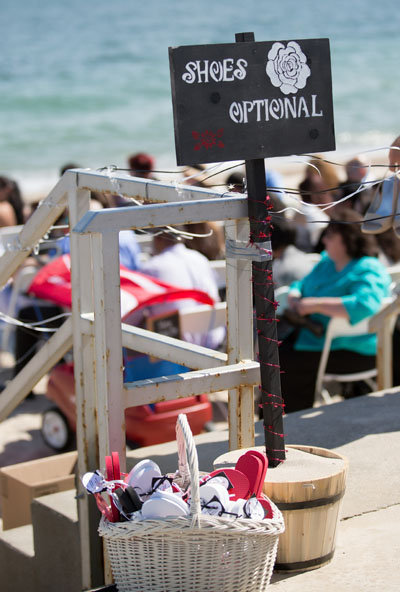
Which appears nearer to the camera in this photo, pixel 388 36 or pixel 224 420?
pixel 224 420

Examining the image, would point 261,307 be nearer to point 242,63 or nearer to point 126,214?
point 126,214

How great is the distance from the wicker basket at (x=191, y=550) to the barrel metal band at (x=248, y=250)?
0.62m

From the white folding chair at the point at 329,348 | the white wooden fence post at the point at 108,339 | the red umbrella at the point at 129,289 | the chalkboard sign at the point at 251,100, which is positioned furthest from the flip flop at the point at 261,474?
the white folding chair at the point at 329,348

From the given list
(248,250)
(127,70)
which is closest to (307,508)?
(248,250)

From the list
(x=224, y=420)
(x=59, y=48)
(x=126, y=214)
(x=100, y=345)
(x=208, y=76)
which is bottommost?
(x=224, y=420)

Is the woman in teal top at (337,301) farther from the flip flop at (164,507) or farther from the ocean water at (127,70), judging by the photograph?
the ocean water at (127,70)

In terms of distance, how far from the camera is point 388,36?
58.7 m

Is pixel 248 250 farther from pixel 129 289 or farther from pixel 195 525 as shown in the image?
pixel 129 289

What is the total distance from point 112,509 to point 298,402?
10.3 feet

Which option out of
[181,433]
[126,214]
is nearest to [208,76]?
[126,214]

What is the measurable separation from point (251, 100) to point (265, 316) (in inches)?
24.8

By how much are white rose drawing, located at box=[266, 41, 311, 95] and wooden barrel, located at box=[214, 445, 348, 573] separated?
3.61 feet

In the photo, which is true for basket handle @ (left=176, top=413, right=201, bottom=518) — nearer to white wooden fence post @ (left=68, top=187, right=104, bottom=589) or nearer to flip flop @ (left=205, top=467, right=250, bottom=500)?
flip flop @ (left=205, top=467, right=250, bottom=500)

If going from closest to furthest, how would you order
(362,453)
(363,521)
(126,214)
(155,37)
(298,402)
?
(126,214), (363,521), (362,453), (298,402), (155,37)
